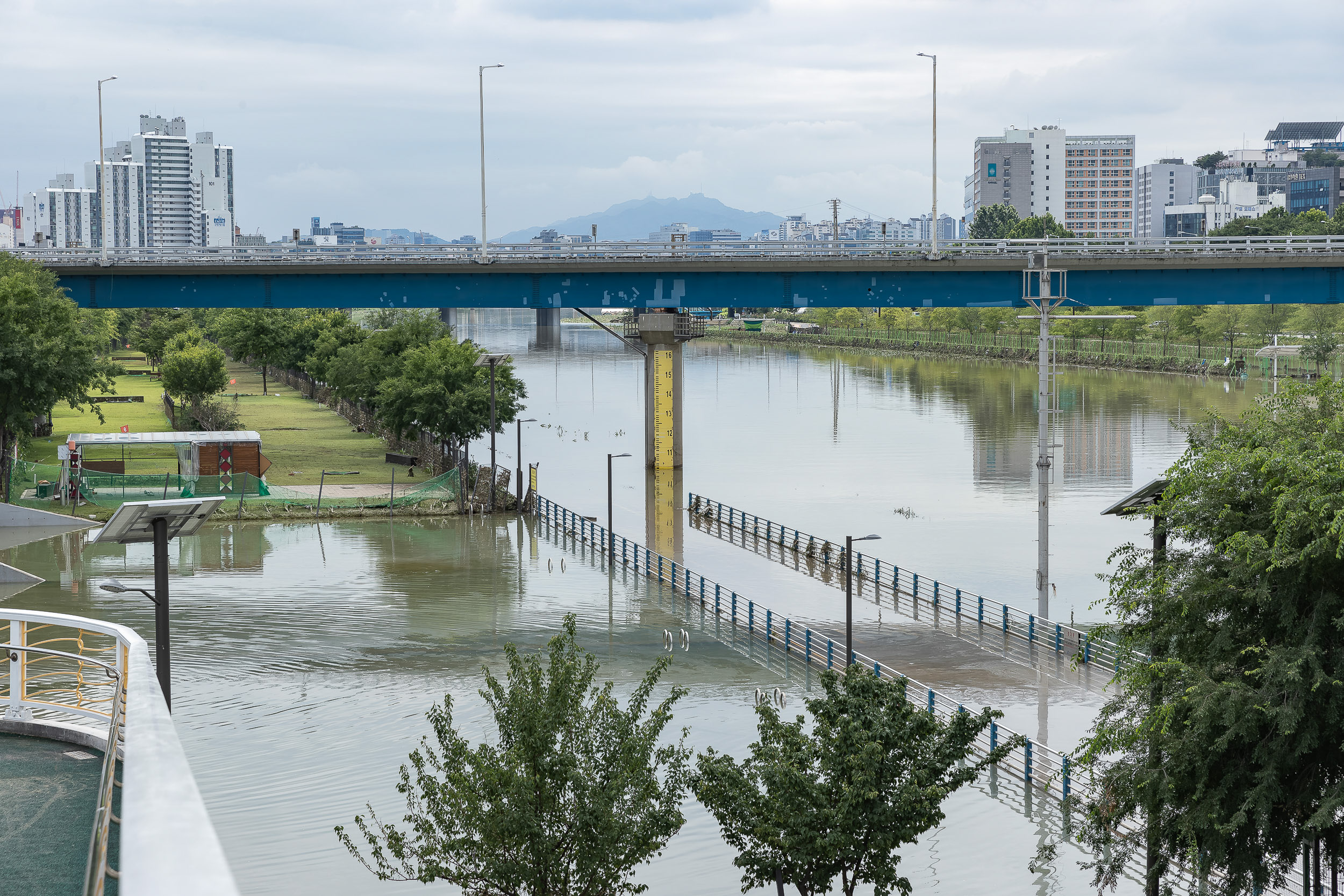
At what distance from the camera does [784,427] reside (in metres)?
76.1

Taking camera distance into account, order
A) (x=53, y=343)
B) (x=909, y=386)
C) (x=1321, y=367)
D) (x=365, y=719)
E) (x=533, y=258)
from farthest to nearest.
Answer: (x=909, y=386) < (x=1321, y=367) < (x=533, y=258) < (x=53, y=343) < (x=365, y=719)

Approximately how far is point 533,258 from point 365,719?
30.4 m

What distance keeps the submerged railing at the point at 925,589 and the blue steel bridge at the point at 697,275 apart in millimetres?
8179

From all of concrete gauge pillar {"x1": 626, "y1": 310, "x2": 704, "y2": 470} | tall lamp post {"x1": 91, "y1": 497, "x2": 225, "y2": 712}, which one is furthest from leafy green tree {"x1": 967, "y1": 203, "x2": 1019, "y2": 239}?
tall lamp post {"x1": 91, "y1": 497, "x2": 225, "y2": 712}

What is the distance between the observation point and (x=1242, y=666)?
44.5ft

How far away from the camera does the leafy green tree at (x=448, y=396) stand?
2112 inches

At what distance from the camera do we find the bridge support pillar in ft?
182

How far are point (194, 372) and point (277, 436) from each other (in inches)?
415

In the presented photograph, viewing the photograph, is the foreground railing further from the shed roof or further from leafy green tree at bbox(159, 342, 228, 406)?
leafy green tree at bbox(159, 342, 228, 406)

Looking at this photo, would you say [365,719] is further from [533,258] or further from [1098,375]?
[1098,375]

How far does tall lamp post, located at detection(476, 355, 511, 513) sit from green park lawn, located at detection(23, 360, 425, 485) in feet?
18.0

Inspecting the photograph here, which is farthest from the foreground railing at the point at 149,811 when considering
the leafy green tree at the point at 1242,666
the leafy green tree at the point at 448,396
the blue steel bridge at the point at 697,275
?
the leafy green tree at the point at 448,396

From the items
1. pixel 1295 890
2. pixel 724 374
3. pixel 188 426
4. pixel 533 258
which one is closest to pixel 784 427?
pixel 533 258

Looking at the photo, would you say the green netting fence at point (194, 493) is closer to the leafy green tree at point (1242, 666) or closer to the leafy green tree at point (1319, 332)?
the leafy green tree at point (1242, 666)
